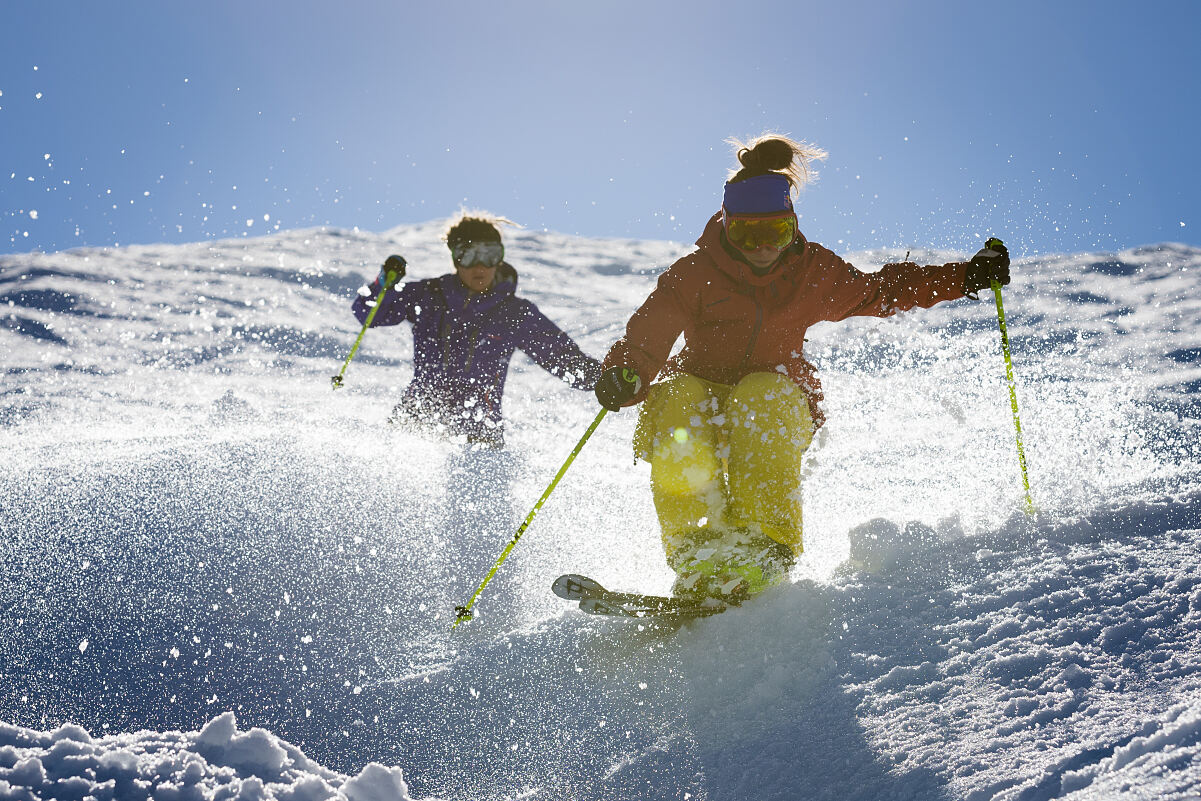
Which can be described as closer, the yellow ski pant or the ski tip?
the ski tip

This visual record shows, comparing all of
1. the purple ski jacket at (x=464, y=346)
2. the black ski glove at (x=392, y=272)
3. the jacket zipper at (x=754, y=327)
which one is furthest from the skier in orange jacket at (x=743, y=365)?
the black ski glove at (x=392, y=272)

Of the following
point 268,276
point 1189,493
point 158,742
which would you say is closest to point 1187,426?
point 1189,493

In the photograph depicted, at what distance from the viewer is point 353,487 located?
4.34m

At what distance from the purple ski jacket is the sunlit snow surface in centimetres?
44

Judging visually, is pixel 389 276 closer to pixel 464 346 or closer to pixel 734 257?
pixel 464 346

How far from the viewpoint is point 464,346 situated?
6375mm

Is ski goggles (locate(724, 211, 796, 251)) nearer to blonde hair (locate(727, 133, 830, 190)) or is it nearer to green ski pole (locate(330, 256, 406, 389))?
blonde hair (locate(727, 133, 830, 190))

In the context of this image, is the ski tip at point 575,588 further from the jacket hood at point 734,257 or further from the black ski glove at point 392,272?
the black ski glove at point 392,272

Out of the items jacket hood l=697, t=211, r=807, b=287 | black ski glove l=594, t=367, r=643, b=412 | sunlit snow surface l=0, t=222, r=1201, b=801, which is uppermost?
jacket hood l=697, t=211, r=807, b=287

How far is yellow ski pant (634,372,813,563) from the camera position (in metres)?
3.07

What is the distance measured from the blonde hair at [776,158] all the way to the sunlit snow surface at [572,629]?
116cm

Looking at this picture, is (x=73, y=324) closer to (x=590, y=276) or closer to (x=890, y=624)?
(x=590, y=276)

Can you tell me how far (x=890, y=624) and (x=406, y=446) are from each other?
146 inches

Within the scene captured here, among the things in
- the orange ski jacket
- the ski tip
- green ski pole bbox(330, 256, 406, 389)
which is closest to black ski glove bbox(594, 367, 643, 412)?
the orange ski jacket
